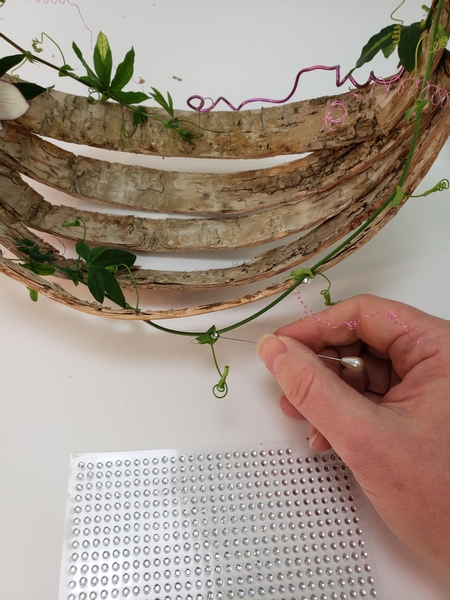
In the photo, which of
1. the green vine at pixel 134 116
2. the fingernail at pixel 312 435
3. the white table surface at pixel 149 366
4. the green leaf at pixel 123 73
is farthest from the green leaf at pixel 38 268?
the fingernail at pixel 312 435

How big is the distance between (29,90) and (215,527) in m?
0.69

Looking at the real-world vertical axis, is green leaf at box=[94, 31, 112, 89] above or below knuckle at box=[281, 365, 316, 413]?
above

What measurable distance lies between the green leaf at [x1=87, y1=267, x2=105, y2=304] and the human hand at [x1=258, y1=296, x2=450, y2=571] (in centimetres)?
24

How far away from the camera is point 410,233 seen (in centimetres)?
95

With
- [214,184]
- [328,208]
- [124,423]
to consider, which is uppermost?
[214,184]

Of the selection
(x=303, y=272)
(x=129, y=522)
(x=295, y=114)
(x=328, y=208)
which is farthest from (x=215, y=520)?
(x=295, y=114)

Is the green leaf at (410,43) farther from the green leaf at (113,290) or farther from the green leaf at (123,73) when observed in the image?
the green leaf at (113,290)

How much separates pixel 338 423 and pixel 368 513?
24 cm

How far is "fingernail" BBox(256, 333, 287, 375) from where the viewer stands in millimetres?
671

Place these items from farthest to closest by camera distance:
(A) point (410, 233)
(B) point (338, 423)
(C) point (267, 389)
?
(A) point (410, 233) < (C) point (267, 389) < (B) point (338, 423)

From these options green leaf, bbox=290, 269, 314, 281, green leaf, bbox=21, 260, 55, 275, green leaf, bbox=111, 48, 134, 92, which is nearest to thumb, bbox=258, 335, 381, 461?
green leaf, bbox=290, 269, 314, 281

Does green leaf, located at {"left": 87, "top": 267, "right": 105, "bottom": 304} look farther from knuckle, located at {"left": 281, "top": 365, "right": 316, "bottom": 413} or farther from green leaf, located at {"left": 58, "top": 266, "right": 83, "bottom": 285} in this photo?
knuckle, located at {"left": 281, "top": 365, "right": 316, "bottom": 413}

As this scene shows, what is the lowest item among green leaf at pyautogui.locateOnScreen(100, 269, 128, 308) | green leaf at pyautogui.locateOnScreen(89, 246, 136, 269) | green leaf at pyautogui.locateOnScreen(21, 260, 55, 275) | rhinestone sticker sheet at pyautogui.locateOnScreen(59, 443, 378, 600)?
rhinestone sticker sheet at pyautogui.locateOnScreen(59, 443, 378, 600)

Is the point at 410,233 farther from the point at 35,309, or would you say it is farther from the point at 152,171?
the point at 35,309
